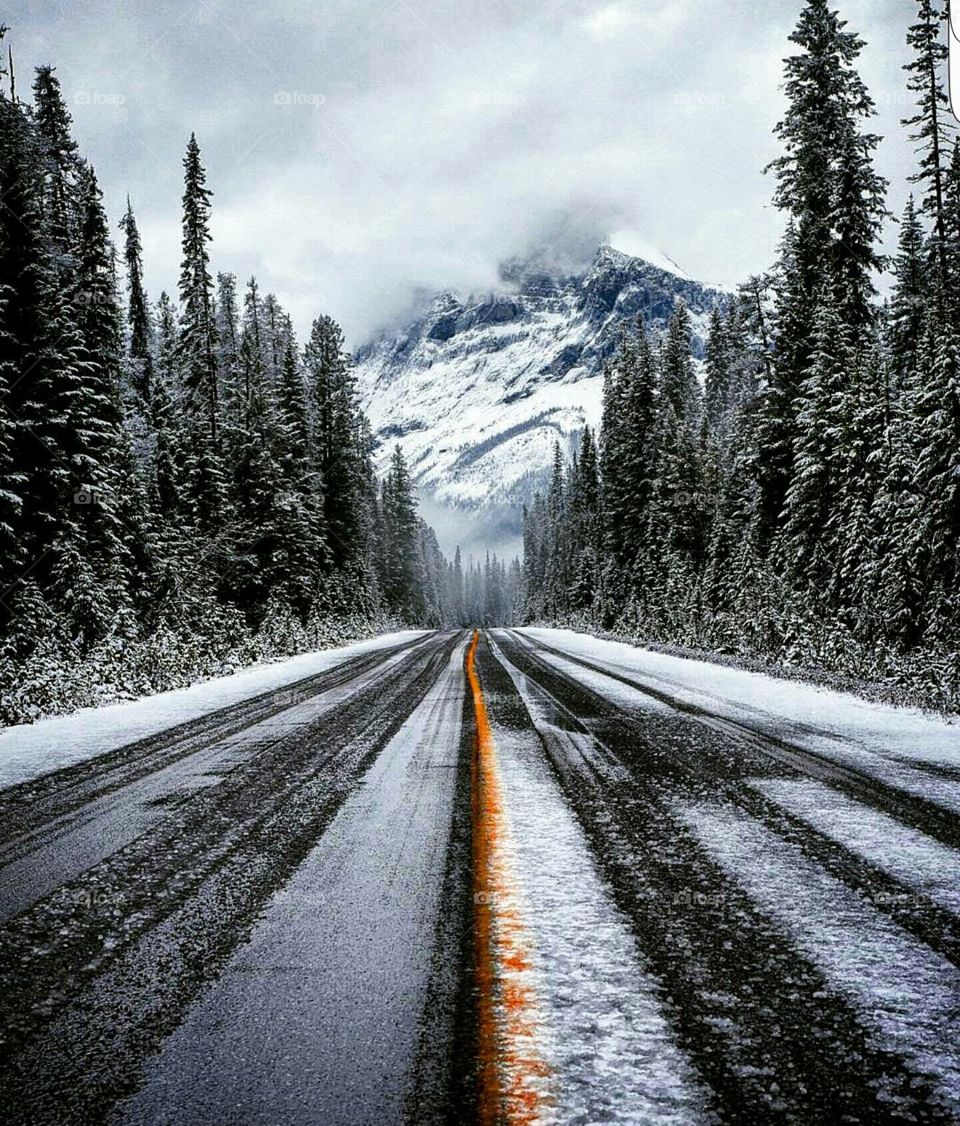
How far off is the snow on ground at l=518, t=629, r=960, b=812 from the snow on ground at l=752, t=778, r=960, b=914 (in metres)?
0.69

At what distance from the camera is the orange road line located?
1.81 m

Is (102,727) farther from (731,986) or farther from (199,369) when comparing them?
(199,369)

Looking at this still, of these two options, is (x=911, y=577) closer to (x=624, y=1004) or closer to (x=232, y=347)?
(x=624, y=1004)

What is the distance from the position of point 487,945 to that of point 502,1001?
41 centimetres

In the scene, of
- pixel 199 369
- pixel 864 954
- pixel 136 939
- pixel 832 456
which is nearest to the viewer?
pixel 864 954

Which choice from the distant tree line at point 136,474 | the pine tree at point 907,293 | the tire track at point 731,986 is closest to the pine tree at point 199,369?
the distant tree line at point 136,474

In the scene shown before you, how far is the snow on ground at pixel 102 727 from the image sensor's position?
674 centimetres

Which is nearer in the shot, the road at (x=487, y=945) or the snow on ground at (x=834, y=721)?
the road at (x=487, y=945)

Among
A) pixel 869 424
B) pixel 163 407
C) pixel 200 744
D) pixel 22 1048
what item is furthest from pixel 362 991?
pixel 163 407

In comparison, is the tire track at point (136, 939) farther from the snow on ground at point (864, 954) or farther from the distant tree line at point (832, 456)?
the distant tree line at point (832, 456)

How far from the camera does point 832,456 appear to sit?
53.5ft

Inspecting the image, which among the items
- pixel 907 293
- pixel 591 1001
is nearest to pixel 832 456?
pixel 591 1001

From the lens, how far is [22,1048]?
2.14 meters

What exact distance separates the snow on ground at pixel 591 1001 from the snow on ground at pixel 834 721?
9.33ft
